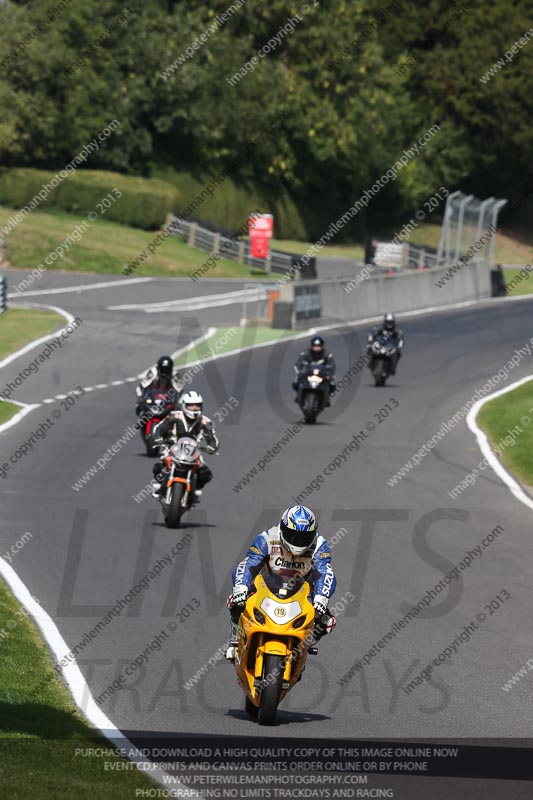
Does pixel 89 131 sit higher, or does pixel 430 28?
pixel 430 28

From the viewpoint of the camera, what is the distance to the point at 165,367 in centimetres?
2416

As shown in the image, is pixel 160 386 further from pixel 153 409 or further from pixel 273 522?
pixel 273 522

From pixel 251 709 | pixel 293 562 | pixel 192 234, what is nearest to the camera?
pixel 251 709

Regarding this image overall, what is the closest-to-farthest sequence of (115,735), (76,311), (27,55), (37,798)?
(37,798) → (115,735) → (76,311) → (27,55)

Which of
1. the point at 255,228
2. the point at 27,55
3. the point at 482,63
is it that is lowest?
the point at 255,228

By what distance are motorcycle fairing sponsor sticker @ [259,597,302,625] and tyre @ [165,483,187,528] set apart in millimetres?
7827

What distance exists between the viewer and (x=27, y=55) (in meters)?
67.1

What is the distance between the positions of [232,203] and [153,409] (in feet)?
172

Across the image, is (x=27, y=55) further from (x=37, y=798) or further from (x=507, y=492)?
(x=37, y=798)

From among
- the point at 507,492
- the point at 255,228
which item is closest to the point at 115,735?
the point at 507,492

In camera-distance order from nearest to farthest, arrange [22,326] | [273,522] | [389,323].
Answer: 1. [273,522]
2. [389,323]
3. [22,326]

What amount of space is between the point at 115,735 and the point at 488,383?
25.4m

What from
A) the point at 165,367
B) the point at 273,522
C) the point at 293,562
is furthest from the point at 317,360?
the point at 293,562

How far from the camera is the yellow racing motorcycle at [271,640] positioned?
34.4 feet
